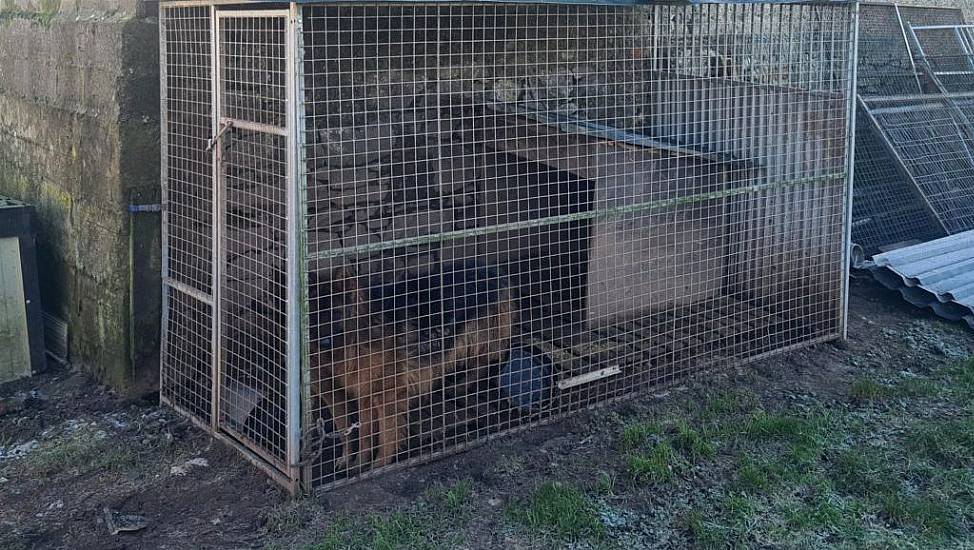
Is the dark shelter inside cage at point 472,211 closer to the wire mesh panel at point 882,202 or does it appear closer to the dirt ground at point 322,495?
the dirt ground at point 322,495

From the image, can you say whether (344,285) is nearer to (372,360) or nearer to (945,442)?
(372,360)

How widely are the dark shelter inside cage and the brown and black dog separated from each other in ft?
0.04

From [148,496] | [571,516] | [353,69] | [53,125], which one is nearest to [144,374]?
[148,496]

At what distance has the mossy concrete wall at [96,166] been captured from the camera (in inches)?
213

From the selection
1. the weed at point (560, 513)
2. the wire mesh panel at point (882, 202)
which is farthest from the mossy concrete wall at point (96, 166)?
the wire mesh panel at point (882, 202)

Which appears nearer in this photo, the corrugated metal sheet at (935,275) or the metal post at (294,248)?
the metal post at (294,248)

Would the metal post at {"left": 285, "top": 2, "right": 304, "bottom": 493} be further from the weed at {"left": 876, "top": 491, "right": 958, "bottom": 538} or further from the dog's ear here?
the weed at {"left": 876, "top": 491, "right": 958, "bottom": 538}

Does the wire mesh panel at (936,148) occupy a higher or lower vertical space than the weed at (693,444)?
higher

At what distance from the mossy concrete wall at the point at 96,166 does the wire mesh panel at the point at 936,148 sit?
22.3ft

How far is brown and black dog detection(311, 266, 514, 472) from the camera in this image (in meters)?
4.77

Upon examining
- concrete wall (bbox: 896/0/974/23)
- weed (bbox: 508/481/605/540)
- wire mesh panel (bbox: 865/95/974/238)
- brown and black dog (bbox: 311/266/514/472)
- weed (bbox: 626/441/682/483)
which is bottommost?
weed (bbox: 508/481/605/540)

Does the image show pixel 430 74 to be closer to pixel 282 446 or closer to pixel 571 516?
pixel 282 446

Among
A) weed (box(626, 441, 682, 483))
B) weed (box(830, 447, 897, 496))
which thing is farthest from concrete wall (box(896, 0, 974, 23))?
weed (box(626, 441, 682, 483))

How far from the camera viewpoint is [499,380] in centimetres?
539
